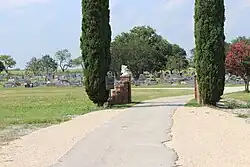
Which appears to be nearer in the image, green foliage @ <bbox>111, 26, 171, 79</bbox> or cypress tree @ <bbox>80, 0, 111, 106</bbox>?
cypress tree @ <bbox>80, 0, 111, 106</bbox>

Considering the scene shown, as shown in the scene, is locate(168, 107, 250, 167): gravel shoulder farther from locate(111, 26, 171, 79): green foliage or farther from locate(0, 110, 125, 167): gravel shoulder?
locate(111, 26, 171, 79): green foliage

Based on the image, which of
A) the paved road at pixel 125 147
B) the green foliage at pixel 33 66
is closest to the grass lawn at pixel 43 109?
the paved road at pixel 125 147

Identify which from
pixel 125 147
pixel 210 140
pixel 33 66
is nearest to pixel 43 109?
pixel 210 140

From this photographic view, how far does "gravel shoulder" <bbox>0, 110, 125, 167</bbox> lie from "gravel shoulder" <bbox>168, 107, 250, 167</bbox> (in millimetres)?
2752

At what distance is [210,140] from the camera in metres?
13.8

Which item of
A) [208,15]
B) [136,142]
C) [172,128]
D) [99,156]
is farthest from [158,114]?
[99,156]

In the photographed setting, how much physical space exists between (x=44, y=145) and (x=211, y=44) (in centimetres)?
1458

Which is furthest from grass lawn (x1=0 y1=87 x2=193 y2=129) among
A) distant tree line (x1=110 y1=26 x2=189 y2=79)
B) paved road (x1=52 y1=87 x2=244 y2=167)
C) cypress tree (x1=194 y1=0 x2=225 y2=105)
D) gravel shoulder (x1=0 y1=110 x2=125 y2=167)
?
distant tree line (x1=110 y1=26 x2=189 y2=79)

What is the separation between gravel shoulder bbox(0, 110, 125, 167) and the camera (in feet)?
36.7

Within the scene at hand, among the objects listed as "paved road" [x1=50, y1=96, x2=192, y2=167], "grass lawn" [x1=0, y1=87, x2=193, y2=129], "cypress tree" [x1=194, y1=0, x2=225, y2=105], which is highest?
"cypress tree" [x1=194, y1=0, x2=225, y2=105]

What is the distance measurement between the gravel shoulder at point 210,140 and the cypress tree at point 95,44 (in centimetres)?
669

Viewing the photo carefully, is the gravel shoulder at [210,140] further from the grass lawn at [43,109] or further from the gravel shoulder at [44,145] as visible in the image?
the grass lawn at [43,109]

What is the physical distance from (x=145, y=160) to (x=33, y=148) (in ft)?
11.8

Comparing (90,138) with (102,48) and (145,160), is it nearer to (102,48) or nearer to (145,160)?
(145,160)
